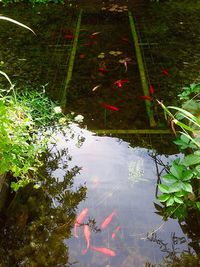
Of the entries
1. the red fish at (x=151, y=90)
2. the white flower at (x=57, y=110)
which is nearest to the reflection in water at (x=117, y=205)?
the white flower at (x=57, y=110)

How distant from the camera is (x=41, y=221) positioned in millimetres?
2270

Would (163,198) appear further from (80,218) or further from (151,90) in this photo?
(151,90)

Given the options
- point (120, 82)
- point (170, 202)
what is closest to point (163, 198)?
point (170, 202)

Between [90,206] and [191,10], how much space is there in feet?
14.3

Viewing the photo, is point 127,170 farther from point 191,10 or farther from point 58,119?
point 191,10

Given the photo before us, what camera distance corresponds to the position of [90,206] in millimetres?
2412

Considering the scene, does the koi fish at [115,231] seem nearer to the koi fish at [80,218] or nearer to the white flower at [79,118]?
the koi fish at [80,218]

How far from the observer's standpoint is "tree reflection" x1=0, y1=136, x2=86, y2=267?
207 centimetres

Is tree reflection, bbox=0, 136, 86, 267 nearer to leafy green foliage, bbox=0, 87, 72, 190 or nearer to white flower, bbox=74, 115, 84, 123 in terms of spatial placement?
leafy green foliage, bbox=0, 87, 72, 190

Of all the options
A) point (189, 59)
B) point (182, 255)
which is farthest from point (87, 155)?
point (189, 59)

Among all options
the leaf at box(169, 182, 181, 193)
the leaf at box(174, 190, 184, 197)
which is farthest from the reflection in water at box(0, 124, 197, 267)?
the leaf at box(169, 182, 181, 193)

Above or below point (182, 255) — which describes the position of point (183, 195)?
above

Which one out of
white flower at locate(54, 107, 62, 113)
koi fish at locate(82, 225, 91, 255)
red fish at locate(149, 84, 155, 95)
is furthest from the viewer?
red fish at locate(149, 84, 155, 95)

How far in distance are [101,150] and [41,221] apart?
831mm
